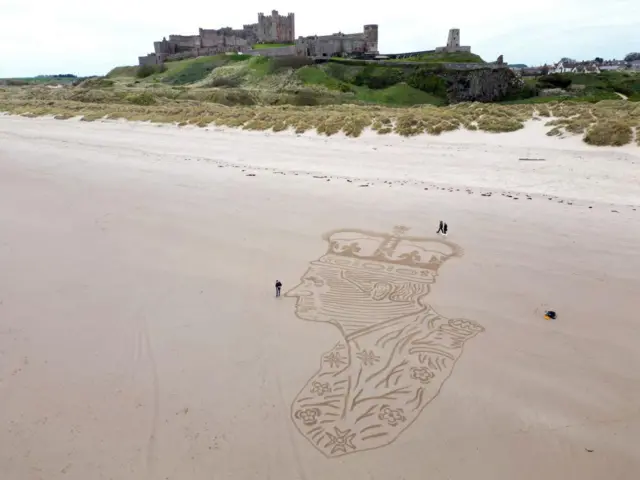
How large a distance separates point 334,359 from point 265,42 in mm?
86040

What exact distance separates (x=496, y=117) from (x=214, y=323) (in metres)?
15.4

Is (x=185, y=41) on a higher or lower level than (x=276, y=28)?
lower

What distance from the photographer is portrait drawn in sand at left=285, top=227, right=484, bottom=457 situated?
4098 mm

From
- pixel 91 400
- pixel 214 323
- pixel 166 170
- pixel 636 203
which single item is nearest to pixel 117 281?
pixel 214 323

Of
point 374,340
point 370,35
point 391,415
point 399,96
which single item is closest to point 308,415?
point 391,415

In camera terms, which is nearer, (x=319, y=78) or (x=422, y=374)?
(x=422, y=374)

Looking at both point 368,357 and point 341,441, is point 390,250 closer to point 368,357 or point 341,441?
point 368,357

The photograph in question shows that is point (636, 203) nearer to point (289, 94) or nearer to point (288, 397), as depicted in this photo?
point (288, 397)

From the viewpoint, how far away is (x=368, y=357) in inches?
195

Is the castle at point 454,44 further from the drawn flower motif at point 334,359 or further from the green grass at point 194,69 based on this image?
the drawn flower motif at point 334,359

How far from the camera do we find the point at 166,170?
1360 cm

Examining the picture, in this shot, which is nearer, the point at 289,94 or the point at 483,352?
the point at 483,352

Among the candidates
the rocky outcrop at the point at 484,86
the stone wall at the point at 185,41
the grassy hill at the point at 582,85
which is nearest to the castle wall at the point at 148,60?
the stone wall at the point at 185,41

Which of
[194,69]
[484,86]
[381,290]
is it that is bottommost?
[381,290]
